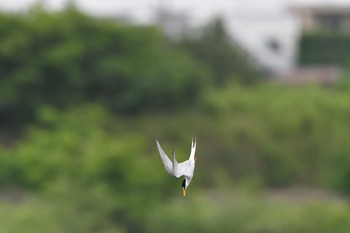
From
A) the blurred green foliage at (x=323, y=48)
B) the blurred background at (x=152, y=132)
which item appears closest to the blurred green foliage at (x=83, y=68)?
the blurred background at (x=152, y=132)

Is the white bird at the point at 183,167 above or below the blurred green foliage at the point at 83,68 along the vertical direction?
below

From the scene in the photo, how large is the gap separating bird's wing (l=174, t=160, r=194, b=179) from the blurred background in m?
8.89

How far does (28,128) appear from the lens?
21922 millimetres

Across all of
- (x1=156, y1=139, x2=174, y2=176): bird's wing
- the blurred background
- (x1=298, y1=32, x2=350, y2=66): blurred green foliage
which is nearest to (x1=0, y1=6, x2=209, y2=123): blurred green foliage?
the blurred background

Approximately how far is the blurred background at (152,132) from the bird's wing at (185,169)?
8.89 meters

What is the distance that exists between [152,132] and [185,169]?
1765 centimetres

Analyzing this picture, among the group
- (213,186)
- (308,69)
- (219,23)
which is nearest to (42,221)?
(213,186)

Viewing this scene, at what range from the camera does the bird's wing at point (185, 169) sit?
15.0 feet

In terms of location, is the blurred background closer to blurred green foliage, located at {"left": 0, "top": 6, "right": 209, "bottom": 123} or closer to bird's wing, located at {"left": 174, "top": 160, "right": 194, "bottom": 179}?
blurred green foliage, located at {"left": 0, "top": 6, "right": 209, "bottom": 123}

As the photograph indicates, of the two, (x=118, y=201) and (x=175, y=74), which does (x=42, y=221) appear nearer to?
(x=118, y=201)

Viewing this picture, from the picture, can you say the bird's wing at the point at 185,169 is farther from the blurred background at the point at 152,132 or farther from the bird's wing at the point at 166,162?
the blurred background at the point at 152,132

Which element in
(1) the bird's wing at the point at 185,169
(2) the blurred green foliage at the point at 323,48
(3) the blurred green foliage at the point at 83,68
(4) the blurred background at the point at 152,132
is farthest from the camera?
(2) the blurred green foliage at the point at 323,48

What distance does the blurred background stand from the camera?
49.2 feet

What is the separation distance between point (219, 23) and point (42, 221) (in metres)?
17.7
